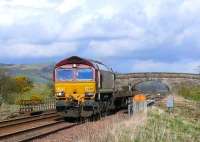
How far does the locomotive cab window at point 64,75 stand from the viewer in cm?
3145

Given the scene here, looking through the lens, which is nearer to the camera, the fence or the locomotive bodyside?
the locomotive bodyside

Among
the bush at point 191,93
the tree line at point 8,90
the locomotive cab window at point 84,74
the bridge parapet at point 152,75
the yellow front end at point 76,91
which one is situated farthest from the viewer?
the bridge parapet at point 152,75

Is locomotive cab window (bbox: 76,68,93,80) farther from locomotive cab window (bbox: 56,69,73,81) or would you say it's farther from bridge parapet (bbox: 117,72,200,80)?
bridge parapet (bbox: 117,72,200,80)

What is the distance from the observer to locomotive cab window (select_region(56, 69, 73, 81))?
3145 centimetres

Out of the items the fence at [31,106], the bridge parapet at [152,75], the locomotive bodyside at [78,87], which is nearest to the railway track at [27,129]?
the locomotive bodyside at [78,87]

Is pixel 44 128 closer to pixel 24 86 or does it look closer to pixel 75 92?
pixel 75 92

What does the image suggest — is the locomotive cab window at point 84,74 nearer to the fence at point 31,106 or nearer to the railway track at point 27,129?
the railway track at point 27,129

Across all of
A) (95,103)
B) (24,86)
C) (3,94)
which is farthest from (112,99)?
(24,86)

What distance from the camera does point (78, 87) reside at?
3106 cm

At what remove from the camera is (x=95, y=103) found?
102ft

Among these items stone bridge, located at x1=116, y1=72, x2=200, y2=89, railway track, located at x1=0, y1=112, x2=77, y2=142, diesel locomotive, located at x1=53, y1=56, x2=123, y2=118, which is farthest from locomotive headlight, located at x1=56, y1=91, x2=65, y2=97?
stone bridge, located at x1=116, y1=72, x2=200, y2=89

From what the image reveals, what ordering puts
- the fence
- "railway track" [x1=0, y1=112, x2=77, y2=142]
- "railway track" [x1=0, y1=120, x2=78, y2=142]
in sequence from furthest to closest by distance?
the fence < "railway track" [x1=0, y1=112, x2=77, y2=142] < "railway track" [x1=0, y1=120, x2=78, y2=142]

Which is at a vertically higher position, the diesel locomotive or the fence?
the diesel locomotive

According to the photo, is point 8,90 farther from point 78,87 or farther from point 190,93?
point 78,87
